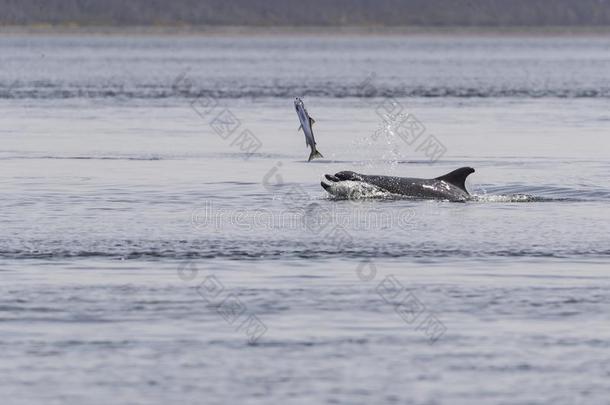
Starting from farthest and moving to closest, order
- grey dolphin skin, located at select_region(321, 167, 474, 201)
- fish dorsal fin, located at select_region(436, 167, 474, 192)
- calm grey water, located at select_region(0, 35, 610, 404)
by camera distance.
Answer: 1. grey dolphin skin, located at select_region(321, 167, 474, 201)
2. fish dorsal fin, located at select_region(436, 167, 474, 192)
3. calm grey water, located at select_region(0, 35, 610, 404)

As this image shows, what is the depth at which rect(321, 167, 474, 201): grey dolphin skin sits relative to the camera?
35812mm

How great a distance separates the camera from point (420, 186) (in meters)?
36.0

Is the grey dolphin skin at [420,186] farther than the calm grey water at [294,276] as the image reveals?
Yes

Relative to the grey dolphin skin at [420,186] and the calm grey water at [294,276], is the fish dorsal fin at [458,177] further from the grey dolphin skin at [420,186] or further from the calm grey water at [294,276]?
the calm grey water at [294,276]

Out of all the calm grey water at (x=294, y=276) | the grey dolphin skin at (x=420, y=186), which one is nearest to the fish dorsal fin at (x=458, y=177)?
the grey dolphin skin at (x=420, y=186)

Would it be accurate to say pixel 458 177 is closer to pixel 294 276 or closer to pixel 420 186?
pixel 420 186

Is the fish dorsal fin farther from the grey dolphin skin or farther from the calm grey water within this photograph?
the calm grey water

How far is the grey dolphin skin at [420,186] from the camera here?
35.8m

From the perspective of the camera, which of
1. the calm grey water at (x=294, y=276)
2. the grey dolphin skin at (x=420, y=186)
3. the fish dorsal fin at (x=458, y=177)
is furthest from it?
the grey dolphin skin at (x=420, y=186)

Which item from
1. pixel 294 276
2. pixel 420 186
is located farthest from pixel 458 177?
pixel 294 276

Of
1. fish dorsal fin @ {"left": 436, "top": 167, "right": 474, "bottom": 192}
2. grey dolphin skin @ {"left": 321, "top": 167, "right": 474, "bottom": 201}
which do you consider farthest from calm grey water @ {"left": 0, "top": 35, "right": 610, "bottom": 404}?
fish dorsal fin @ {"left": 436, "top": 167, "right": 474, "bottom": 192}

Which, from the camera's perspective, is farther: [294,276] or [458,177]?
[458,177]

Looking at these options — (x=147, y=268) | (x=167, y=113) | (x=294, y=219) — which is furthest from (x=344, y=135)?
(x=147, y=268)

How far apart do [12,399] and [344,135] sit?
4293 cm
